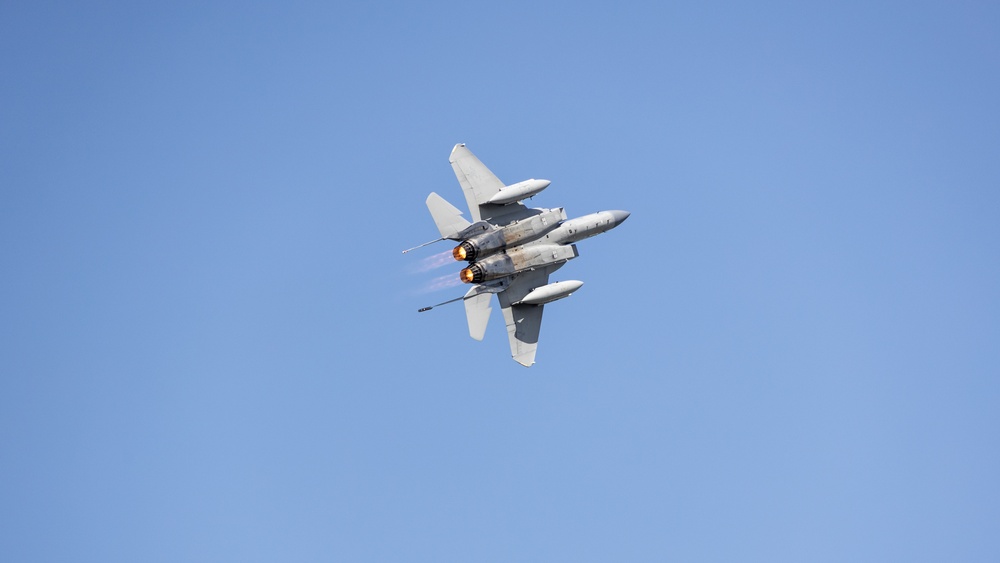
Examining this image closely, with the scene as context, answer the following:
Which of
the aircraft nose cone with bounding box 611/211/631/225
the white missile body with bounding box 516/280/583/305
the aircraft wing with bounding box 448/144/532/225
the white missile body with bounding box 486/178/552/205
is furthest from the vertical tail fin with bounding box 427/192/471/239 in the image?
the aircraft nose cone with bounding box 611/211/631/225

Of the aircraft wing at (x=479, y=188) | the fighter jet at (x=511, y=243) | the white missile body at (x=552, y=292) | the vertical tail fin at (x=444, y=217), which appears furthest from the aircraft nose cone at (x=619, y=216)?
the vertical tail fin at (x=444, y=217)

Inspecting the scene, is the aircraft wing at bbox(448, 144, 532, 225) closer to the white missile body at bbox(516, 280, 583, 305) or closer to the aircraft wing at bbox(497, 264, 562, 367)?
the aircraft wing at bbox(497, 264, 562, 367)

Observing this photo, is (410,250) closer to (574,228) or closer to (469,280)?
(469,280)

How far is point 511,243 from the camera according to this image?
5544cm

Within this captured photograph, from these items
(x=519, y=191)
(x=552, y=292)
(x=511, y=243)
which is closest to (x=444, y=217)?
(x=511, y=243)

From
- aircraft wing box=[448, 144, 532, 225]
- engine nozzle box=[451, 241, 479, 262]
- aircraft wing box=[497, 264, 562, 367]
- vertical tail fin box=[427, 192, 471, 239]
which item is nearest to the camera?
engine nozzle box=[451, 241, 479, 262]

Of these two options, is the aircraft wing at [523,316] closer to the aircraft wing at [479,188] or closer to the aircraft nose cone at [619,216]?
the aircraft wing at [479,188]

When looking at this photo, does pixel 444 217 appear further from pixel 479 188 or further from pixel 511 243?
pixel 511 243

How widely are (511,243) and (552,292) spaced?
275 cm

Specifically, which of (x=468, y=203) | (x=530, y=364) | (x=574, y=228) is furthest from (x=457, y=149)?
(x=530, y=364)

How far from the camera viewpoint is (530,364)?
5691cm

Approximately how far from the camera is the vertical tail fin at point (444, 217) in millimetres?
54656

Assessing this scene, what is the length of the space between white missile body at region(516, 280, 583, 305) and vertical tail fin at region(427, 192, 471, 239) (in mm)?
4222

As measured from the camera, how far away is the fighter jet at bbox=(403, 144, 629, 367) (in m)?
54.8
